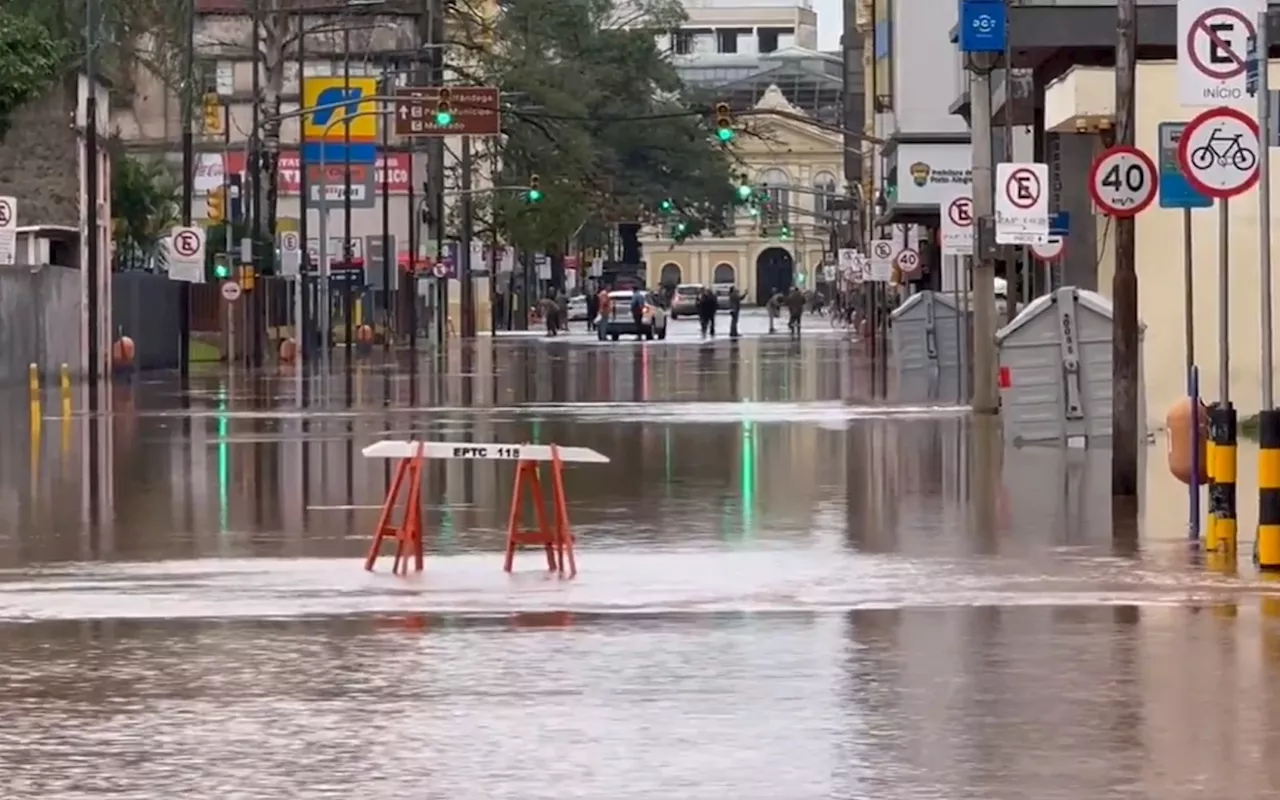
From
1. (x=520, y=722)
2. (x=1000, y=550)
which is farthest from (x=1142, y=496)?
(x=520, y=722)

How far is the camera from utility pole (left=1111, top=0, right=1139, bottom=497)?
66.5ft

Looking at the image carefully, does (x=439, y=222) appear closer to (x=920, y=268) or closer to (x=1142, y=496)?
(x=920, y=268)

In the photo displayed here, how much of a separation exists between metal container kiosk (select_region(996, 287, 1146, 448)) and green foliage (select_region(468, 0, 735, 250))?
5191cm

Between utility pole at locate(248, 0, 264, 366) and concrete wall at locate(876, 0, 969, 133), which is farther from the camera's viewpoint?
concrete wall at locate(876, 0, 969, 133)

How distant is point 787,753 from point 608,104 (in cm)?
9611

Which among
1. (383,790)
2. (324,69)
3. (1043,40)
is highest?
(324,69)

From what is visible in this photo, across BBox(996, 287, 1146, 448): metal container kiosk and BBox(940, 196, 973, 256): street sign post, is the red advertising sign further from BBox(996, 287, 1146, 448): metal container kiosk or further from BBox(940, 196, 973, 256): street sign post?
BBox(996, 287, 1146, 448): metal container kiosk

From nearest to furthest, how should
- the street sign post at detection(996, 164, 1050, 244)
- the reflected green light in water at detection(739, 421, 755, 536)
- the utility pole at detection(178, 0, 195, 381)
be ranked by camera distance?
the reflected green light in water at detection(739, 421, 755, 536)
the street sign post at detection(996, 164, 1050, 244)
the utility pole at detection(178, 0, 195, 381)

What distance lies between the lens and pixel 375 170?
88.2 metres

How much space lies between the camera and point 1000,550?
17594 mm

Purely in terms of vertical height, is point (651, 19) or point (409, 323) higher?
Answer: point (651, 19)

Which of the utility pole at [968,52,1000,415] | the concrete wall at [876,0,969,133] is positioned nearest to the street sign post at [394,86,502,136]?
the concrete wall at [876,0,969,133]

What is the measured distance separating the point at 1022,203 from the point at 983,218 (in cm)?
455

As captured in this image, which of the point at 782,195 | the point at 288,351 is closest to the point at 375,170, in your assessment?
the point at 288,351
